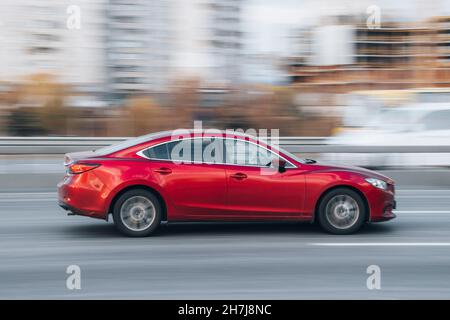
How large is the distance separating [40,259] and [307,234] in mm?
3219

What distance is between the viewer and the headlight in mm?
9086

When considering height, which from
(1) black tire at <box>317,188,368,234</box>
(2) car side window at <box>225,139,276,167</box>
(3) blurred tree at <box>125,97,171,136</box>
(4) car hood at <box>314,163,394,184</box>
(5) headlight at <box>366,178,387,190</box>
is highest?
(3) blurred tree at <box>125,97,171,136</box>

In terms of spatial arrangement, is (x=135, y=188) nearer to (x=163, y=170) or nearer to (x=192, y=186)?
(x=163, y=170)

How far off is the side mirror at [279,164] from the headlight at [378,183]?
1044mm

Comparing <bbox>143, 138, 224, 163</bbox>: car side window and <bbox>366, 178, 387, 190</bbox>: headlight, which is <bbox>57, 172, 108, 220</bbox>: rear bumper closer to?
<bbox>143, 138, 224, 163</bbox>: car side window

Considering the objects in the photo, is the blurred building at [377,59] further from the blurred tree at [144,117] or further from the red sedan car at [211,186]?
the red sedan car at [211,186]

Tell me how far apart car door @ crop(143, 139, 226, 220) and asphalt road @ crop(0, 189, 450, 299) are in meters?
0.34

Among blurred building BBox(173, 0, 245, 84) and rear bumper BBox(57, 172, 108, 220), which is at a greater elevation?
blurred building BBox(173, 0, 245, 84)

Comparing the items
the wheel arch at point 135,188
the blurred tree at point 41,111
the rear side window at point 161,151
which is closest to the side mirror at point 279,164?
the rear side window at point 161,151

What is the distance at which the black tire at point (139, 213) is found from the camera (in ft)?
28.8

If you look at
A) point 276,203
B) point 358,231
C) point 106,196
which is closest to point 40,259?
point 106,196

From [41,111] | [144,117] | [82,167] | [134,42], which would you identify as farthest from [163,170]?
[134,42]

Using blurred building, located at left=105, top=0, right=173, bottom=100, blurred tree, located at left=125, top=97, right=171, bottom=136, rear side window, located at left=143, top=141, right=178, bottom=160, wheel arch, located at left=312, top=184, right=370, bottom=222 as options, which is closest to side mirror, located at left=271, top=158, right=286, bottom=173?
wheel arch, located at left=312, top=184, right=370, bottom=222

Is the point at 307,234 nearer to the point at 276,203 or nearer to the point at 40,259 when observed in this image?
the point at 276,203
